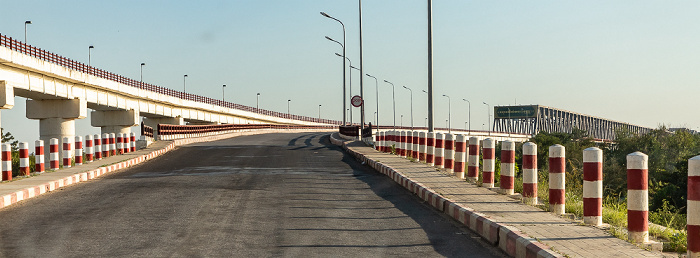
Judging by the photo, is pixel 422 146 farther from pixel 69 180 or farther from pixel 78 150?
pixel 78 150

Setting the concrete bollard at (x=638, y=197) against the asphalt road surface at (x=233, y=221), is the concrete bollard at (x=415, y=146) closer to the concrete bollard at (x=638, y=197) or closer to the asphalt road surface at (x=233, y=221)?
the asphalt road surface at (x=233, y=221)

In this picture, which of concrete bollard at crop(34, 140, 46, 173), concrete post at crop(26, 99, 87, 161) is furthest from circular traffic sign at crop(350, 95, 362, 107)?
concrete bollard at crop(34, 140, 46, 173)

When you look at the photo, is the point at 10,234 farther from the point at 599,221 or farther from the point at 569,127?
the point at 569,127

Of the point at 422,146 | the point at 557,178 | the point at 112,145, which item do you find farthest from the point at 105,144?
the point at 557,178

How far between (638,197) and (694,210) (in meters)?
1.02

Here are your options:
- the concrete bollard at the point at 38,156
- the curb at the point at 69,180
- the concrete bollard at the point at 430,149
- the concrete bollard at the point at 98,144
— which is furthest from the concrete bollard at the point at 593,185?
the concrete bollard at the point at 98,144

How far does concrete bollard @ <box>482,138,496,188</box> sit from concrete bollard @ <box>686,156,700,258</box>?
6.44 m

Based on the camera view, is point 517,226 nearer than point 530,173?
Yes

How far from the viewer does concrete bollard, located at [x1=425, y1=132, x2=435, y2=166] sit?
1974cm

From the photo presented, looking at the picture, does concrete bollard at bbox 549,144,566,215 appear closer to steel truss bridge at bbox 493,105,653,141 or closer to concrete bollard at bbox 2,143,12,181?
concrete bollard at bbox 2,143,12,181

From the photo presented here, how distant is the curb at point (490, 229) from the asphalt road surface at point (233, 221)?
14 centimetres

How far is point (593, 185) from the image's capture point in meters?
8.96

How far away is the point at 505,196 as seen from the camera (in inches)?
480

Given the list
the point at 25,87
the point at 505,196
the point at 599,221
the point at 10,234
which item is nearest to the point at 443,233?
the point at 599,221
